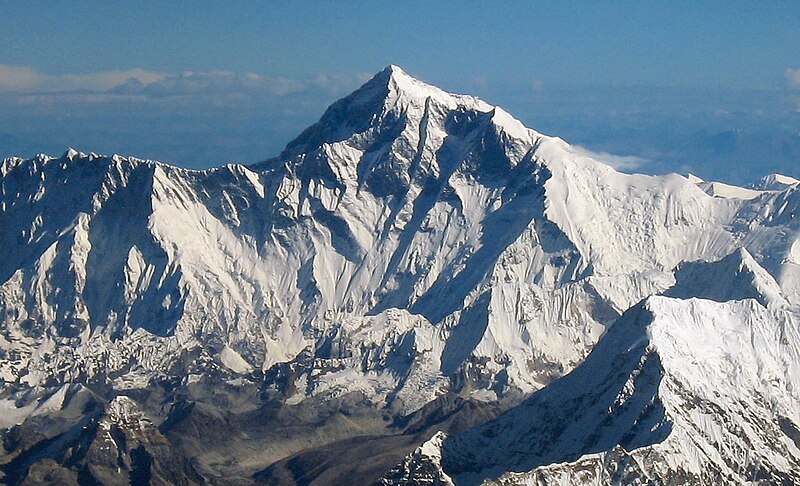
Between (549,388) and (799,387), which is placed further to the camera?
(549,388)

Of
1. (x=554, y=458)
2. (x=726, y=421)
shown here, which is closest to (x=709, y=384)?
(x=726, y=421)

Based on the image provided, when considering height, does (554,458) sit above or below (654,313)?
below

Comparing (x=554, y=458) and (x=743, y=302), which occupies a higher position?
(x=743, y=302)

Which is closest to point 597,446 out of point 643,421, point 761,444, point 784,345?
point 643,421

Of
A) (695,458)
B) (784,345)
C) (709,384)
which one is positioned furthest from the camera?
(784,345)

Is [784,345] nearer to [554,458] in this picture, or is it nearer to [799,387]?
[799,387]

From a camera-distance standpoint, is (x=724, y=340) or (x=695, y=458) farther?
(x=724, y=340)

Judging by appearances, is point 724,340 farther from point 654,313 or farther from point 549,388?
point 549,388

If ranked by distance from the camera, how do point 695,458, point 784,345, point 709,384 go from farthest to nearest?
point 784,345, point 709,384, point 695,458

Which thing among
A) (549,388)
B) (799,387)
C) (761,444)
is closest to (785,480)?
(761,444)
